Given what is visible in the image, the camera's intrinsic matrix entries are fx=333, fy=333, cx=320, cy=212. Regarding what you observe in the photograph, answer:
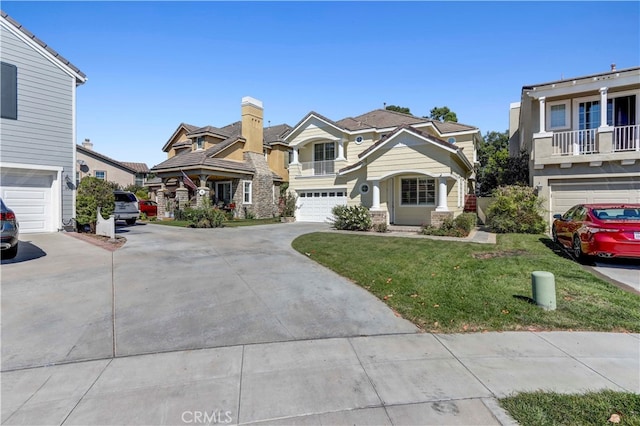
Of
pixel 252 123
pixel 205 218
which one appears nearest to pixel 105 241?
pixel 205 218

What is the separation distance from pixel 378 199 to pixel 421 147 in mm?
3509

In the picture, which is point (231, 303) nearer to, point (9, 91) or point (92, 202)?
point (92, 202)

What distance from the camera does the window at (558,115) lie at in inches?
643

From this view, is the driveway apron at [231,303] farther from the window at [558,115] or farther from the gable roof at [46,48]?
the window at [558,115]

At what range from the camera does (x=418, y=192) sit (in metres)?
19.3

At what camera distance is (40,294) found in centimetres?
624

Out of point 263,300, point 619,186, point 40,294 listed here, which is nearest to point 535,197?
point 619,186

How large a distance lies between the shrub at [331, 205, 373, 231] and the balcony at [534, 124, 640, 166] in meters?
8.41

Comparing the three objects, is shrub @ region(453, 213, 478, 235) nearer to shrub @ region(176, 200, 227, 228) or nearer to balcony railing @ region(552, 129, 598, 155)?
balcony railing @ region(552, 129, 598, 155)

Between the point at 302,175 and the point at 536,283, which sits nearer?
the point at 536,283

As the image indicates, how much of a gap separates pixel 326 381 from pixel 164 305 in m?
3.67

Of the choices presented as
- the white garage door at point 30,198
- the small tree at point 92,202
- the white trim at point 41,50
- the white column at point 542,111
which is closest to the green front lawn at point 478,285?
the white column at point 542,111

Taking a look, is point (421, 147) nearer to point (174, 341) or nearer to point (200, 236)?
point (200, 236)

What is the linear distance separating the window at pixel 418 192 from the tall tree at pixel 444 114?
2666cm
